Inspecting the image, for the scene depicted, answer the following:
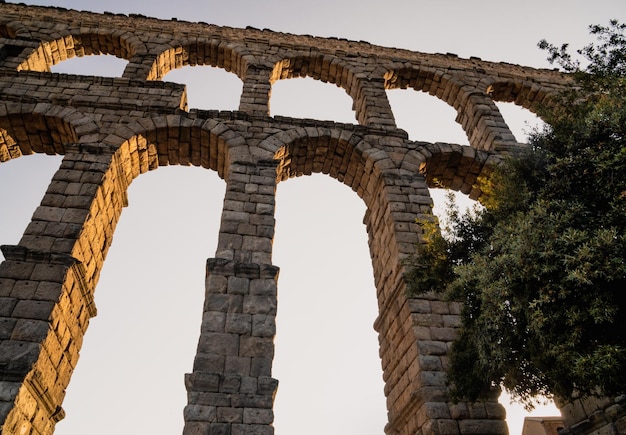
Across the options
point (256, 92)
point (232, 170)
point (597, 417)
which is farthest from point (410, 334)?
point (256, 92)

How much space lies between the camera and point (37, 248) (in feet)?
22.4

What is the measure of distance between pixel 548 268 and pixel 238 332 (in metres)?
4.05

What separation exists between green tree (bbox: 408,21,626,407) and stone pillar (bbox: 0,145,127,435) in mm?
5072

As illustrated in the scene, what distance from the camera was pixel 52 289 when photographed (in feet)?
20.6

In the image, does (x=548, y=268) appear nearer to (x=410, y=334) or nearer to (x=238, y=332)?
(x=410, y=334)

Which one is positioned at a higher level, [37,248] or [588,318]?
[37,248]

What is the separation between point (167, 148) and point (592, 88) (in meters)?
8.41

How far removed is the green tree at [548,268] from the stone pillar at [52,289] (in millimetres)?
5072

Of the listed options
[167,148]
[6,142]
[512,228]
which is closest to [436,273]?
[512,228]

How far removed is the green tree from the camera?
419 centimetres

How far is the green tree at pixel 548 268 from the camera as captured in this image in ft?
13.8

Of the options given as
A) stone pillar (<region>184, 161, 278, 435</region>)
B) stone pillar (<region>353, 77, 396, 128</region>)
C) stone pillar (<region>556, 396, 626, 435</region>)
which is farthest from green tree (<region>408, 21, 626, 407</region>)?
stone pillar (<region>353, 77, 396, 128</region>)

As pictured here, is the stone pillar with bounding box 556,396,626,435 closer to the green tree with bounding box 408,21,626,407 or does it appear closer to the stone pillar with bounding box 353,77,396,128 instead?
the green tree with bounding box 408,21,626,407

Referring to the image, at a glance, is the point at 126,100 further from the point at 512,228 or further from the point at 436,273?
the point at 512,228
